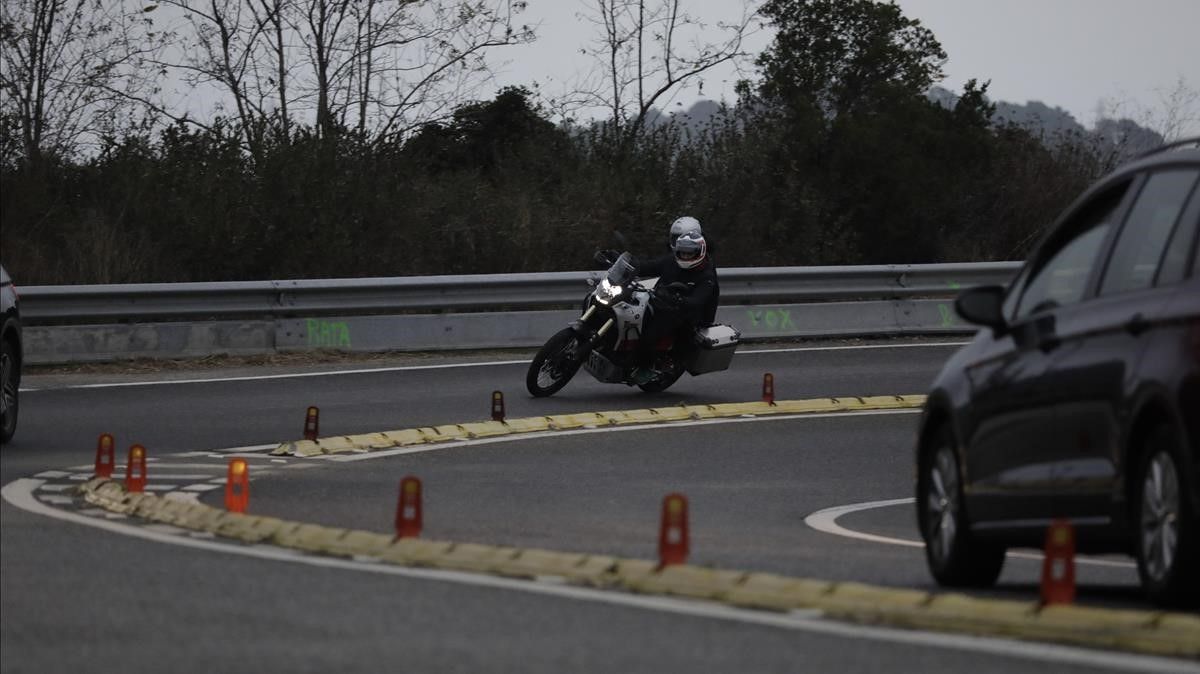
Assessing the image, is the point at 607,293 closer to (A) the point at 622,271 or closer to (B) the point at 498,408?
(A) the point at 622,271

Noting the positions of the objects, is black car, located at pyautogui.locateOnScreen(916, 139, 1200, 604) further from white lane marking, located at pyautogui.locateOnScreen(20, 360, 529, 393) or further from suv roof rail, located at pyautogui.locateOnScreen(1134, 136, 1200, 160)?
white lane marking, located at pyautogui.locateOnScreen(20, 360, 529, 393)

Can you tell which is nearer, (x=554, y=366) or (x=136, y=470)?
(x=136, y=470)

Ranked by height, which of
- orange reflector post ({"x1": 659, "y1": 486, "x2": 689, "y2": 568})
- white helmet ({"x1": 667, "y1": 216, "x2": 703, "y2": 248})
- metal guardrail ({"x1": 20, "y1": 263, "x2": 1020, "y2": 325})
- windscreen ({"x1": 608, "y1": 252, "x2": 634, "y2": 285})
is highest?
white helmet ({"x1": 667, "y1": 216, "x2": 703, "y2": 248})

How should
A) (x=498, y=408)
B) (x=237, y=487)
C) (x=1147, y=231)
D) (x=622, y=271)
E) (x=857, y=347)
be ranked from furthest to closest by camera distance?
1. (x=857, y=347)
2. (x=622, y=271)
3. (x=498, y=408)
4. (x=237, y=487)
5. (x=1147, y=231)

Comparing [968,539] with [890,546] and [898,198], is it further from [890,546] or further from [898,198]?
[898,198]

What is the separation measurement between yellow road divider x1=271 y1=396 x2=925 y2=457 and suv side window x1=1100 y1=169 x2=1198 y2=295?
7.61 metres

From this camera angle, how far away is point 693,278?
1928 centimetres

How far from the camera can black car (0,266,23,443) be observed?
14.6 meters

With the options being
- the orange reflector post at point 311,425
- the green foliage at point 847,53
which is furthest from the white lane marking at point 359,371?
the green foliage at point 847,53

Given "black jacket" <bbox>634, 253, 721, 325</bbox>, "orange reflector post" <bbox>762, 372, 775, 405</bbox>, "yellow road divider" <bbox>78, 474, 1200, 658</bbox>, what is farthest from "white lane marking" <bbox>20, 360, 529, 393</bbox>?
"yellow road divider" <bbox>78, 474, 1200, 658</bbox>

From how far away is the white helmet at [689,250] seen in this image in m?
19.3

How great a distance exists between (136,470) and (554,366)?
7314 millimetres

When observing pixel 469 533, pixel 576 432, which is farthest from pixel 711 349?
pixel 469 533

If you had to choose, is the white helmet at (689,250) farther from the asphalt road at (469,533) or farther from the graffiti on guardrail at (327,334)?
the graffiti on guardrail at (327,334)
